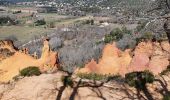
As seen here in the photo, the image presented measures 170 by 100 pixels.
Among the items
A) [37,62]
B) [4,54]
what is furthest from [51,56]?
[4,54]

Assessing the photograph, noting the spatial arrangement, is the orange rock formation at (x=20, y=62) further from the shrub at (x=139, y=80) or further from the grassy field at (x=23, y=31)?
the grassy field at (x=23, y=31)

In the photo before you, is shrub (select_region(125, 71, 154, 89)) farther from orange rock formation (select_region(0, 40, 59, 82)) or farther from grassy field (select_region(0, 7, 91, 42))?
grassy field (select_region(0, 7, 91, 42))

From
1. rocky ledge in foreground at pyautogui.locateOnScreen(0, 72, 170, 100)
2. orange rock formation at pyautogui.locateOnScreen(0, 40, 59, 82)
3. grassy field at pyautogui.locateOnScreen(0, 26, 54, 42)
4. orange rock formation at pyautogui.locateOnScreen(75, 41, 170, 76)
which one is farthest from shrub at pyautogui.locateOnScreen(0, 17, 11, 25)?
rocky ledge in foreground at pyautogui.locateOnScreen(0, 72, 170, 100)

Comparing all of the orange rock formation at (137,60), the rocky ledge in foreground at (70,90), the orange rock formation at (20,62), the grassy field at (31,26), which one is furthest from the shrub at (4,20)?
the rocky ledge in foreground at (70,90)

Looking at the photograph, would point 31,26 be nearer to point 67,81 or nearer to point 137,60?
point 137,60

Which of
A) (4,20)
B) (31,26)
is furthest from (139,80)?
(4,20)

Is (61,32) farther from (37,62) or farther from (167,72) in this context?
(167,72)
